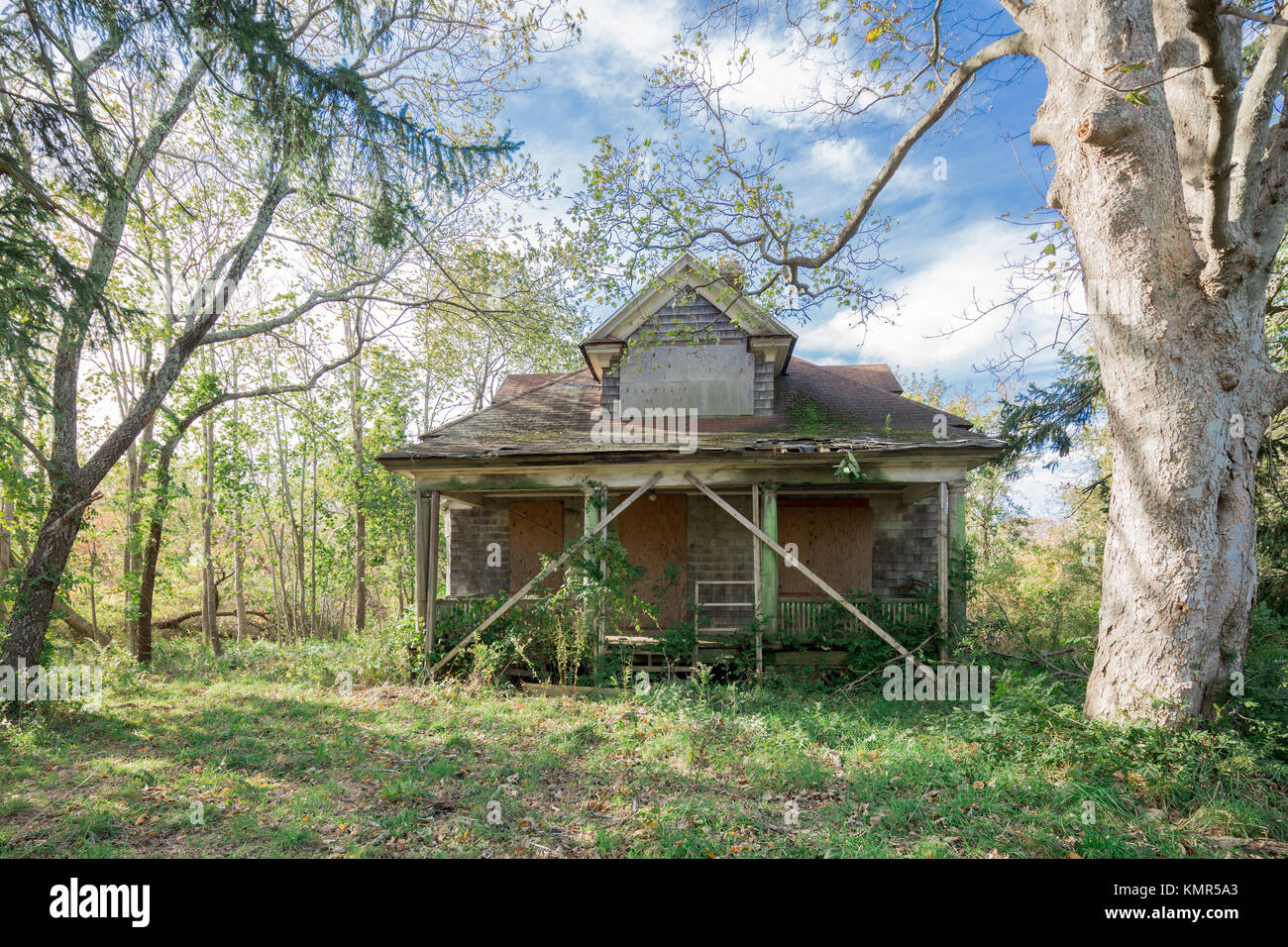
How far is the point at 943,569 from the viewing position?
27.2 feet

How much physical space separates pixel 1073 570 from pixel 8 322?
20625 millimetres

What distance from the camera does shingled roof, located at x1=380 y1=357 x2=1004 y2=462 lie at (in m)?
8.74

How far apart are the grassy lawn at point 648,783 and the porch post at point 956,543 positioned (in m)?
1.52

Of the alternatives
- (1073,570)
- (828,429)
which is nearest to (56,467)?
(828,429)

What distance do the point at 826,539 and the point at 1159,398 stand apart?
6719 millimetres

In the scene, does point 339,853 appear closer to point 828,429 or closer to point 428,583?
point 428,583

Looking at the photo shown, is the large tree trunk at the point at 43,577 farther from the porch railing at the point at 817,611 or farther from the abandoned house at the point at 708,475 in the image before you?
the porch railing at the point at 817,611

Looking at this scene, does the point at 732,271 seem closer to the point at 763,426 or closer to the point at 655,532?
the point at 763,426

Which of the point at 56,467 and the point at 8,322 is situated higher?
the point at 8,322

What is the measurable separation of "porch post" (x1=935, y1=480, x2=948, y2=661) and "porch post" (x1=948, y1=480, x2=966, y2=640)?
12 cm

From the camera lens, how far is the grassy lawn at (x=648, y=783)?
4.15 m

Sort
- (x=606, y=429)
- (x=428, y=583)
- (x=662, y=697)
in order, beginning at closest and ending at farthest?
1. (x=662, y=697)
2. (x=428, y=583)
3. (x=606, y=429)

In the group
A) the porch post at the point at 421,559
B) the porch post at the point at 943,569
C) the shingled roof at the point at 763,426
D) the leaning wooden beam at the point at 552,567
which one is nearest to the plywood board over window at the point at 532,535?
the shingled roof at the point at 763,426

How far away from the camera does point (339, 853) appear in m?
4.03
